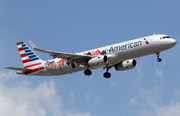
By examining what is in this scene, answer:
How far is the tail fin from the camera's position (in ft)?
180

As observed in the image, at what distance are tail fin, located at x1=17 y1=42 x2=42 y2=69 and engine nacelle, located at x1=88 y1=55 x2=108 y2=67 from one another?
12.3 meters

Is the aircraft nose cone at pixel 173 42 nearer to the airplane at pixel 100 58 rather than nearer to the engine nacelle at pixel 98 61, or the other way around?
the airplane at pixel 100 58

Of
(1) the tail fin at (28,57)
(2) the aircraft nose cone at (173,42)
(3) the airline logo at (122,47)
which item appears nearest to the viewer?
(2) the aircraft nose cone at (173,42)

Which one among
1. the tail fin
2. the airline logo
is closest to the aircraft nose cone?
the airline logo

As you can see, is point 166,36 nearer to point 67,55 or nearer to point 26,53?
point 67,55

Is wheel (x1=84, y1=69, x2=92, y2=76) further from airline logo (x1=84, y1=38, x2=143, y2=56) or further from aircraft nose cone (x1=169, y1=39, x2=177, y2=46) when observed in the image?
aircraft nose cone (x1=169, y1=39, x2=177, y2=46)

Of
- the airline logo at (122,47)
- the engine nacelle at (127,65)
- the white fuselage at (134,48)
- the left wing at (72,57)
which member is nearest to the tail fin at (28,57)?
the left wing at (72,57)

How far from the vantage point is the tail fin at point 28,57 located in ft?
180

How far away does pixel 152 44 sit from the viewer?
4353 cm

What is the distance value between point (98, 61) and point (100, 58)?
1.77 ft

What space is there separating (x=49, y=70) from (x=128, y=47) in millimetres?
15297

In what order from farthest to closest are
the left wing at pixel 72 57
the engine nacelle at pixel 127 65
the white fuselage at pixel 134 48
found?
the engine nacelle at pixel 127 65
the left wing at pixel 72 57
the white fuselage at pixel 134 48

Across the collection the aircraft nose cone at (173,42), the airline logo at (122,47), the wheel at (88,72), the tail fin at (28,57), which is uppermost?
the tail fin at (28,57)

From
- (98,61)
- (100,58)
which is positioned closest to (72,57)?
(98,61)
